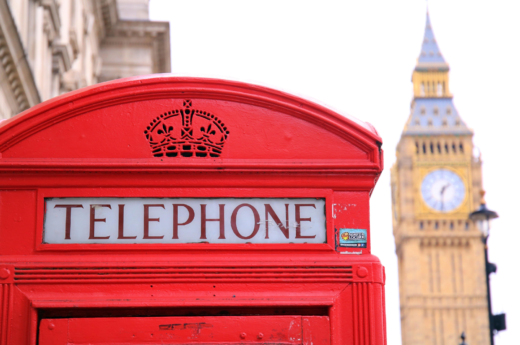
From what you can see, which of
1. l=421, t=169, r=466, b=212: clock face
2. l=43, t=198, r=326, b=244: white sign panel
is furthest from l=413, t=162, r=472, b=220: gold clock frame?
l=43, t=198, r=326, b=244: white sign panel

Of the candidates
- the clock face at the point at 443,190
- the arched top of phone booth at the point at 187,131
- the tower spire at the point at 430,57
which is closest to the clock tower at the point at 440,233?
the clock face at the point at 443,190

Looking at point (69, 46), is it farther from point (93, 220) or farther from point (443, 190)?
point (443, 190)

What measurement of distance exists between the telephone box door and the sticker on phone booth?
0.25 m

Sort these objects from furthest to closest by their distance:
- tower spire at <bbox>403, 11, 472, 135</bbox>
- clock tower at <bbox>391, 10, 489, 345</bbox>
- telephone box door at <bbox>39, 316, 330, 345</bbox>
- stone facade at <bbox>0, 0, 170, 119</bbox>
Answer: tower spire at <bbox>403, 11, 472, 135</bbox>, clock tower at <bbox>391, 10, 489, 345</bbox>, stone facade at <bbox>0, 0, 170, 119</bbox>, telephone box door at <bbox>39, 316, 330, 345</bbox>

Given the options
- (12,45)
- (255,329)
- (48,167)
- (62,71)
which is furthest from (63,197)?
(62,71)

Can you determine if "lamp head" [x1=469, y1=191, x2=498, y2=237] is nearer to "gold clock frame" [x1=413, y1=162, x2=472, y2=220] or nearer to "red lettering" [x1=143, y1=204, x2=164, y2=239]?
"red lettering" [x1=143, y1=204, x2=164, y2=239]

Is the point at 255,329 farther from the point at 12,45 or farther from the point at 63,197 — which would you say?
the point at 12,45

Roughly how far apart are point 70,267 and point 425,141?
228 ft

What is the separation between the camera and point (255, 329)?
2.41 meters

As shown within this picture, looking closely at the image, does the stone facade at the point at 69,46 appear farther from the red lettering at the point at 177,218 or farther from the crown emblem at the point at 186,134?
the red lettering at the point at 177,218

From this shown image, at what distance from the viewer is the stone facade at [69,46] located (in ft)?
33.5

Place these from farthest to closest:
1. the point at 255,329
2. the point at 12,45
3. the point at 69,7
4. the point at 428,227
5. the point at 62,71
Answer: the point at 428,227 → the point at 69,7 → the point at 62,71 → the point at 12,45 → the point at 255,329

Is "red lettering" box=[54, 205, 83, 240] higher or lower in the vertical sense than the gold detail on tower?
lower

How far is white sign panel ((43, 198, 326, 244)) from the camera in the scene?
8.12ft
